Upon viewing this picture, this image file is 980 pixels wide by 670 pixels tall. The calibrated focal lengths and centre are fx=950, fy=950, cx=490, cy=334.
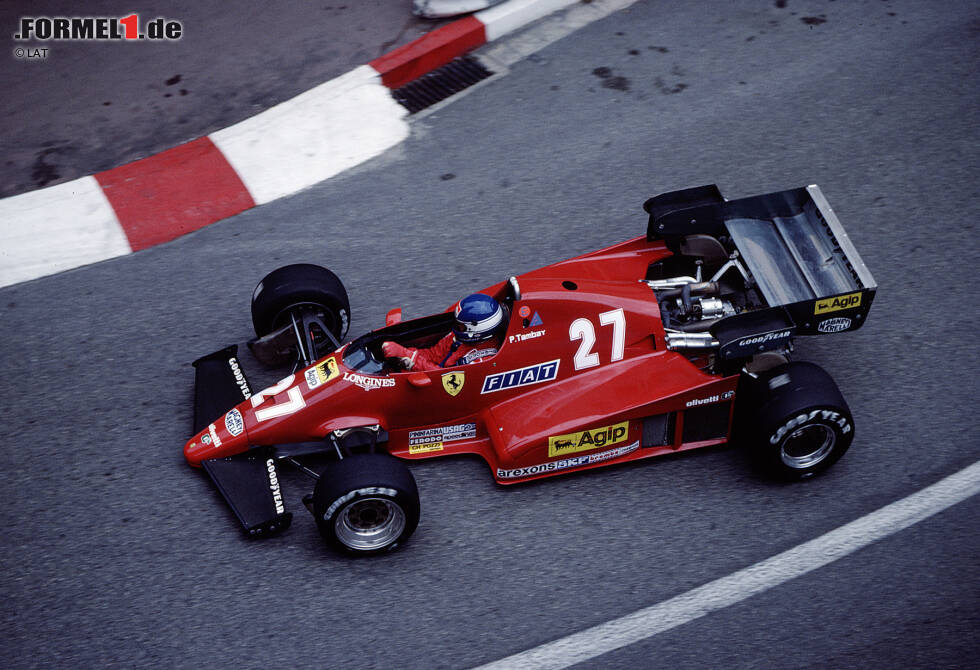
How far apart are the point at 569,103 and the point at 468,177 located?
1192 mm

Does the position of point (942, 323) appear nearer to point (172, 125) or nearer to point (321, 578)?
point (321, 578)

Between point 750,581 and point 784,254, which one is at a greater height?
point 784,254

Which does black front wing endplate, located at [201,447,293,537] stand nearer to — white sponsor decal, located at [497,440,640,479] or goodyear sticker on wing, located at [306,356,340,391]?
goodyear sticker on wing, located at [306,356,340,391]

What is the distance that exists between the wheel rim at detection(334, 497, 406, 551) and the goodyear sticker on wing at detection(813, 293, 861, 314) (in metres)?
2.49

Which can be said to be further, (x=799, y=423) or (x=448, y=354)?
(x=448, y=354)

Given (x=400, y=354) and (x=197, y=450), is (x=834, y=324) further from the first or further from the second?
(x=197, y=450)

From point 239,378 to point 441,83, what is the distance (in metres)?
3.53

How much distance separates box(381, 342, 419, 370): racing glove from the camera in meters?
5.29

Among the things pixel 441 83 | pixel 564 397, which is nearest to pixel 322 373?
pixel 564 397

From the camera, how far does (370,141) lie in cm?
763

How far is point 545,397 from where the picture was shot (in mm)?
5297

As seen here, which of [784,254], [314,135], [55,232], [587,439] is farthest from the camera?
[314,135]

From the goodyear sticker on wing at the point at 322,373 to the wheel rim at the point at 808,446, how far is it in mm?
2481

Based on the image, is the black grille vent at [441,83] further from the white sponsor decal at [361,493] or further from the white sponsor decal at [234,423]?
the white sponsor decal at [361,493]
